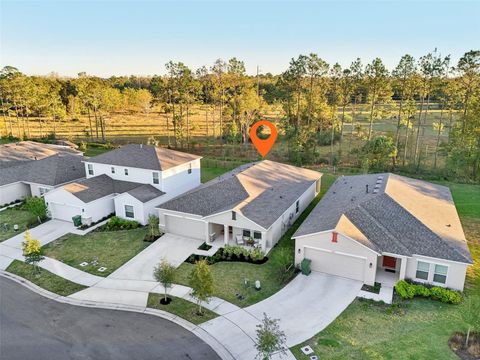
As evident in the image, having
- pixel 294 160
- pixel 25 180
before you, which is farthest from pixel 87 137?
pixel 294 160

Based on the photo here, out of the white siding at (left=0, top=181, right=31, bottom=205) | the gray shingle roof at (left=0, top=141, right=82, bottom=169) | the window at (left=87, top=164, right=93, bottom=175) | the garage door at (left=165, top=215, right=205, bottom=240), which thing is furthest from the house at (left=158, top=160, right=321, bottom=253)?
the gray shingle roof at (left=0, top=141, right=82, bottom=169)

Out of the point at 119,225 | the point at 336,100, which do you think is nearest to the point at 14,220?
the point at 119,225

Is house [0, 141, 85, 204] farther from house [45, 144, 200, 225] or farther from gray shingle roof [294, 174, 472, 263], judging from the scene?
gray shingle roof [294, 174, 472, 263]

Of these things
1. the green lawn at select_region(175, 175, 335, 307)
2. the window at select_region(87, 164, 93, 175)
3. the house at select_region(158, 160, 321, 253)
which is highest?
the window at select_region(87, 164, 93, 175)

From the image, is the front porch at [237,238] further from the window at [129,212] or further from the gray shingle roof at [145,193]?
the window at [129,212]

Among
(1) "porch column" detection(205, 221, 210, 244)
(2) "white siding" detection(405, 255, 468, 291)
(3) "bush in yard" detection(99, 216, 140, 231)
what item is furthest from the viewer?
(3) "bush in yard" detection(99, 216, 140, 231)

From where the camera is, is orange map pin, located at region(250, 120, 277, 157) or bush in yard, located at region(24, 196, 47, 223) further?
orange map pin, located at region(250, 120, 277, 157)

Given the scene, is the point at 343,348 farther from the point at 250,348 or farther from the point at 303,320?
the point at 250,348
